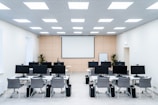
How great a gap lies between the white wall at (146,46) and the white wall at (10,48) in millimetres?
6391

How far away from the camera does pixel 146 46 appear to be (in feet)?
27.6

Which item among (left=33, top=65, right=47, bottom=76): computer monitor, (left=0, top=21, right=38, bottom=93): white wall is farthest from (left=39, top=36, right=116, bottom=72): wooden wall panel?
(left=33, top=65, right=47, bottom=76): computer monitor

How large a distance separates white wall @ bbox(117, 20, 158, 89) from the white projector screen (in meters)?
4.31

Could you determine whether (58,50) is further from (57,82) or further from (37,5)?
(37,5)

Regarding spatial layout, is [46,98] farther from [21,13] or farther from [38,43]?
[38,43]

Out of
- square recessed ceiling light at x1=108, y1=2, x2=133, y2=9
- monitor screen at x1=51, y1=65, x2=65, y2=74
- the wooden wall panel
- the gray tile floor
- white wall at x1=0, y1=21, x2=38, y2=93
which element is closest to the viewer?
square recessed ceiling light at x1=108, y1=2, x2=133, y2=9

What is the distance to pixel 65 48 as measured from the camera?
15117 millimetres

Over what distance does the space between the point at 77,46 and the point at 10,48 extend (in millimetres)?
7192

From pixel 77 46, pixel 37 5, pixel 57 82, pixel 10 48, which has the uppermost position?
pixel 37 5

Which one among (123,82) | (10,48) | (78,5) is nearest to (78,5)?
(78,5)

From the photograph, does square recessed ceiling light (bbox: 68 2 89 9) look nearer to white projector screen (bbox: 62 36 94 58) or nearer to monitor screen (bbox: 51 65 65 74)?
monitor screen (bbox: 51 65 65 74)

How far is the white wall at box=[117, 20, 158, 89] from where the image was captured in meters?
7.48

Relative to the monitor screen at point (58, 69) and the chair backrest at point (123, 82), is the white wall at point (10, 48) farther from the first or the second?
the chair backrest at point (123, 82)

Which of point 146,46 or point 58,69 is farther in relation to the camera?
point 146,46
